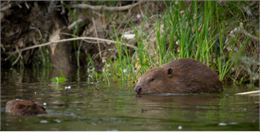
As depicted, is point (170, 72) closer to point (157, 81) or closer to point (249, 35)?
point (157, 81)

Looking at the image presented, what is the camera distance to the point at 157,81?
33.4 ft

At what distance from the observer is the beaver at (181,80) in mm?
9945

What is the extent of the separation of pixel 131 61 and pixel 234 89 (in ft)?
8.38

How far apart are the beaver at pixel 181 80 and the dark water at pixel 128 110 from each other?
232mm

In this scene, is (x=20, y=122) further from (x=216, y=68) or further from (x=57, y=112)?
(x=216, y=68)

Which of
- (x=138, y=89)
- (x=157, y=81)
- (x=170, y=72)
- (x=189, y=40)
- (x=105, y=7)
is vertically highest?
(x=105, y=7)

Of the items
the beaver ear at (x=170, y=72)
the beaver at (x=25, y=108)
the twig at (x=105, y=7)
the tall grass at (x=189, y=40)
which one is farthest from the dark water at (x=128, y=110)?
the twig at (x=105, y=7)

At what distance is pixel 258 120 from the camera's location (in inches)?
275

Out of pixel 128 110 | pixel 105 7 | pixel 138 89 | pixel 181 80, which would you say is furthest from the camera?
pixel 105 7

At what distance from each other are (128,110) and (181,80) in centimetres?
228

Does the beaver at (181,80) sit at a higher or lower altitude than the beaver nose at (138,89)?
higher

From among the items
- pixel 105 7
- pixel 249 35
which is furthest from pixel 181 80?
pixel 105 7

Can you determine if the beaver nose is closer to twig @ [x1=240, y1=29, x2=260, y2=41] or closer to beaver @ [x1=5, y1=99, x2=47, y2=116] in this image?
twig @ [x1=240, y1=29, x2=260, y2=41]

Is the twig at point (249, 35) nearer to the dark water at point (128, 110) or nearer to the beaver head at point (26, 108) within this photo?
the dark water at point (128, 110)
